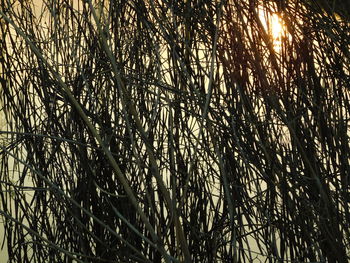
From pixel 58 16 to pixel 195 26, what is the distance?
0.31m

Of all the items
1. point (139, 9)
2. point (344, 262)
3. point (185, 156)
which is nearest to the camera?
point (344, 262)

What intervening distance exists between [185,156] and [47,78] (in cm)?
32

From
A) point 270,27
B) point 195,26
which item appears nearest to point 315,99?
point 270,27

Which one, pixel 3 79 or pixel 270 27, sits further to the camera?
pixel 3 79

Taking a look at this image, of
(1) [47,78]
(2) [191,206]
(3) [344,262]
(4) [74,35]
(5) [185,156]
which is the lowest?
(3) [344,262]

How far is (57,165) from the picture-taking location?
1197mm

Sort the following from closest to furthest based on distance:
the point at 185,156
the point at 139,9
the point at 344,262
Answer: the point at 344,262, the point at 139,9, the point at 185,156

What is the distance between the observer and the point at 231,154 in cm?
104

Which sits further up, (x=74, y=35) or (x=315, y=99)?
(x=74, y=35)

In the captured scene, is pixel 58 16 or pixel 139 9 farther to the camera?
pixel 58 16

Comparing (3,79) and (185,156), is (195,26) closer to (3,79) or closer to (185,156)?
(185,156)

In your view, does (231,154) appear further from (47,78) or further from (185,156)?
(47,78)

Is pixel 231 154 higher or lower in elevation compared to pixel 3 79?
lower

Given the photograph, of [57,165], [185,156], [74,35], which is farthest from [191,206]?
[74,35]
